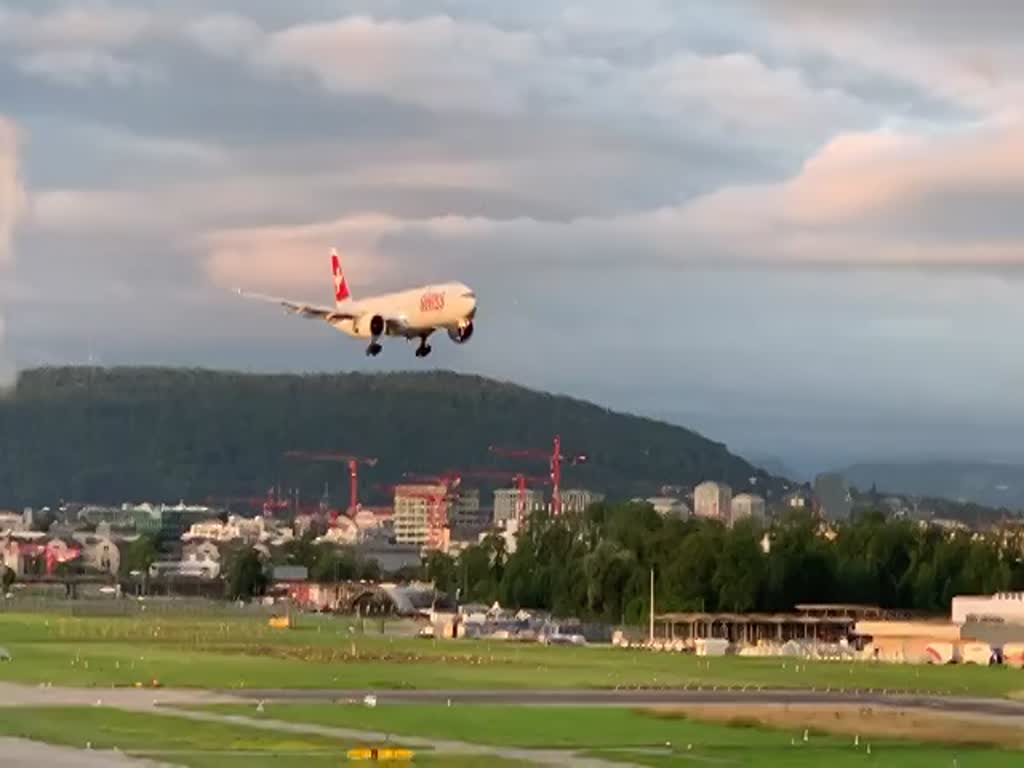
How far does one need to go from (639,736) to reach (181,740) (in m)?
18.1

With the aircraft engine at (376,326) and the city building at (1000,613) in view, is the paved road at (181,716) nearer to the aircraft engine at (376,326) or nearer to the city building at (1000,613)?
the aircraft engine at (376,326)

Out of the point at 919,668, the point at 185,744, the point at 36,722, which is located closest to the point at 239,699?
the point at 36,722

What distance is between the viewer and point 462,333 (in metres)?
103

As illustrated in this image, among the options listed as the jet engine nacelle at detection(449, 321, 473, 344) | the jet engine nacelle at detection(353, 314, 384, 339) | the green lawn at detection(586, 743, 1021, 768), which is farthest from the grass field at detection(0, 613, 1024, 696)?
the green lawn at detection(586, 743, 1021, 768)

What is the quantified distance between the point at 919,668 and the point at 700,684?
33.8 metres

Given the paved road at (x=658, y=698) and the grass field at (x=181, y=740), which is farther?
the paved road at (x=658, y=698)

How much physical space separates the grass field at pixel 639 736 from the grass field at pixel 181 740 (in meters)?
4.88

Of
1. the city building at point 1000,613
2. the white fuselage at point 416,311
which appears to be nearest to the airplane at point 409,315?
the white fuselage at point 416,311

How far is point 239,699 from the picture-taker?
368ft

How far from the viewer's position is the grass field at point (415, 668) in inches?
5123

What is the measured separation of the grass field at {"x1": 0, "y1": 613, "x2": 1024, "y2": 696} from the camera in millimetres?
130125

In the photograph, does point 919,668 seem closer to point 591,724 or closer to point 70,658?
point 70,658

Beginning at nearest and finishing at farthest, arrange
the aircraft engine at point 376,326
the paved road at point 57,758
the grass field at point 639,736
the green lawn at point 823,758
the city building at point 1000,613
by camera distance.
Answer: the paved road at point 57,758
the green lawn at point 823,758
the grass field at point 639,736
the aircraft engine at point 376,326
the city building at point 1000,613

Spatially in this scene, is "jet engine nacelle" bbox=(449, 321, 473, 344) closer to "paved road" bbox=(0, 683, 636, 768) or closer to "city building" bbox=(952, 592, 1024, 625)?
"paved road" bbox=(0, 683, 636, 768)
